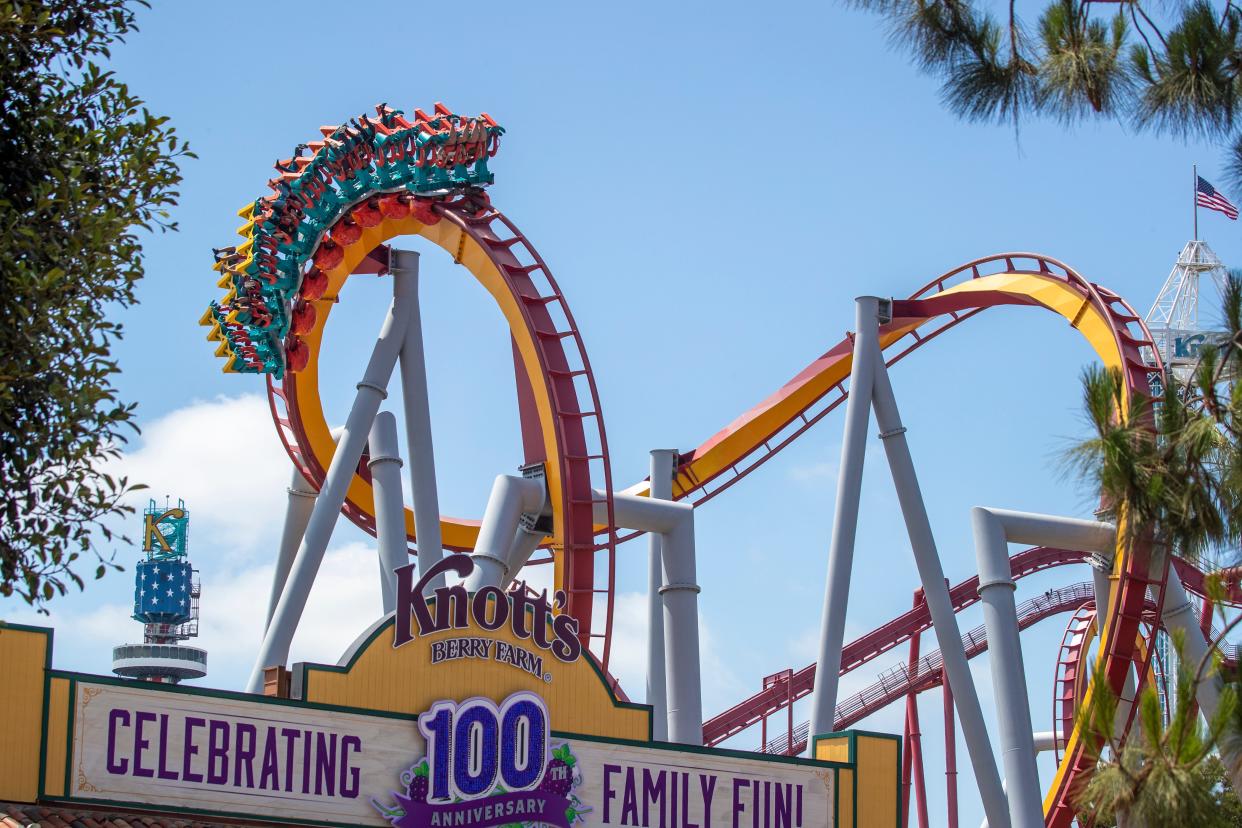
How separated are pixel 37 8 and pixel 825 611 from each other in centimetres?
1209

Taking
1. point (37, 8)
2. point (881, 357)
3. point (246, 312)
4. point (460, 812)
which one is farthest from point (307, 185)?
point (37, 8)

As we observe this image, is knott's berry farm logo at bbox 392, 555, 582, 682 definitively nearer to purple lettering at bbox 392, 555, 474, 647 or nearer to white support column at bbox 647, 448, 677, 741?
purple lettering at bbox 392, 555, 474, 647

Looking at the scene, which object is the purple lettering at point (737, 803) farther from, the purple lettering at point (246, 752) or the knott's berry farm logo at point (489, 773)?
the purple lettering at point (246, 752)

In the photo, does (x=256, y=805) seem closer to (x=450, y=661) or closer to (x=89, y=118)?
(x=450, y=661)

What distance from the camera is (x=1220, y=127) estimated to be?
9508mm

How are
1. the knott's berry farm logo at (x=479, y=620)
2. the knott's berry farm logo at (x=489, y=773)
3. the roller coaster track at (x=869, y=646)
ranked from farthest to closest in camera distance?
the roller coaster track at (x=869, y=646) → the knott's berry farm logo at (x=479, y=620) → the knott's berry farm logo at (x=489, y=773)

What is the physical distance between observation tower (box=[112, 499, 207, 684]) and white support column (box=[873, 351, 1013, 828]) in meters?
37.6

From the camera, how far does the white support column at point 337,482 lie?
17.8 metres

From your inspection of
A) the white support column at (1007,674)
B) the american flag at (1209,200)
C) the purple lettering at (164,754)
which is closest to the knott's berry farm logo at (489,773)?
the purple lettering at (164,754)

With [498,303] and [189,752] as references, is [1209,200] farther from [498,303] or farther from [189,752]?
[189,752]

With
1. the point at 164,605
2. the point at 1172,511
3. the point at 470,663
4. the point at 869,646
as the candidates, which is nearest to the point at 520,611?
the point at 470,663

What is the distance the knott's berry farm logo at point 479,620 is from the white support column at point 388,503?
3578 millimetres

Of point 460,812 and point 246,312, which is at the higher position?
point 246,312

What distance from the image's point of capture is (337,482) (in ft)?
60.9
